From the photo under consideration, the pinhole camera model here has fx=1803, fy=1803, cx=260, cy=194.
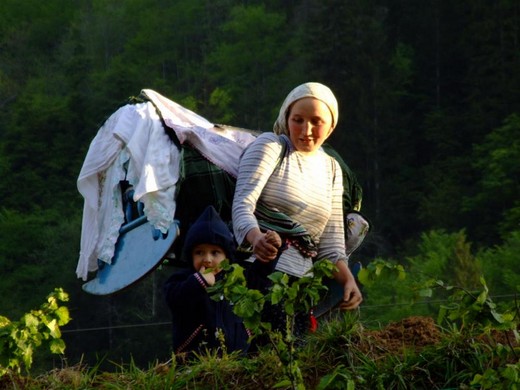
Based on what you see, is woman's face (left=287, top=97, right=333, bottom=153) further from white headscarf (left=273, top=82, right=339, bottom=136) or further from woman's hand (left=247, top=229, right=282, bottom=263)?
woman's hand (left=247, top=229, right=282, bottom=263)

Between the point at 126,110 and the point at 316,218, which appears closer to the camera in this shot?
the point at 316,218

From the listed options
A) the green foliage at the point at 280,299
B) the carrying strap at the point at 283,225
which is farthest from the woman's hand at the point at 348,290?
the green foliage at the point at 280,299

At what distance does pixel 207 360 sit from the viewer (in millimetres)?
5238

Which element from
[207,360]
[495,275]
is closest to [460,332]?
[207,360]

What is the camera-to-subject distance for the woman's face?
613 centimetres

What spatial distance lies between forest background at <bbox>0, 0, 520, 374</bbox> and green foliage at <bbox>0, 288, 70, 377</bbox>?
39.3 meters

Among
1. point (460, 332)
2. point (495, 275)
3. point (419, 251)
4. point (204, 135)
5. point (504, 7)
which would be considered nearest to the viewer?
point (460, 332)

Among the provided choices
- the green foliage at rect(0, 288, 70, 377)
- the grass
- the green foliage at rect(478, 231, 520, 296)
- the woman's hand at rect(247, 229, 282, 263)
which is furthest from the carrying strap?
the green foliage at rect(478, 231, 520, 296)

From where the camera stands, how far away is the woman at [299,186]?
6062 millimetres

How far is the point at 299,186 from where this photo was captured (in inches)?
241

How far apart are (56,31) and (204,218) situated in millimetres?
69854

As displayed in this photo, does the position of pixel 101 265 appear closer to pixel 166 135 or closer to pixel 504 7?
pixel 166 135

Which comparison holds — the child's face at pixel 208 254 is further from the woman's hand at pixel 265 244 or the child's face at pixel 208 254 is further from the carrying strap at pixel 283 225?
the woman's hand at pixel 265 244

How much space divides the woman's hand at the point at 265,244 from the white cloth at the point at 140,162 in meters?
0.88
